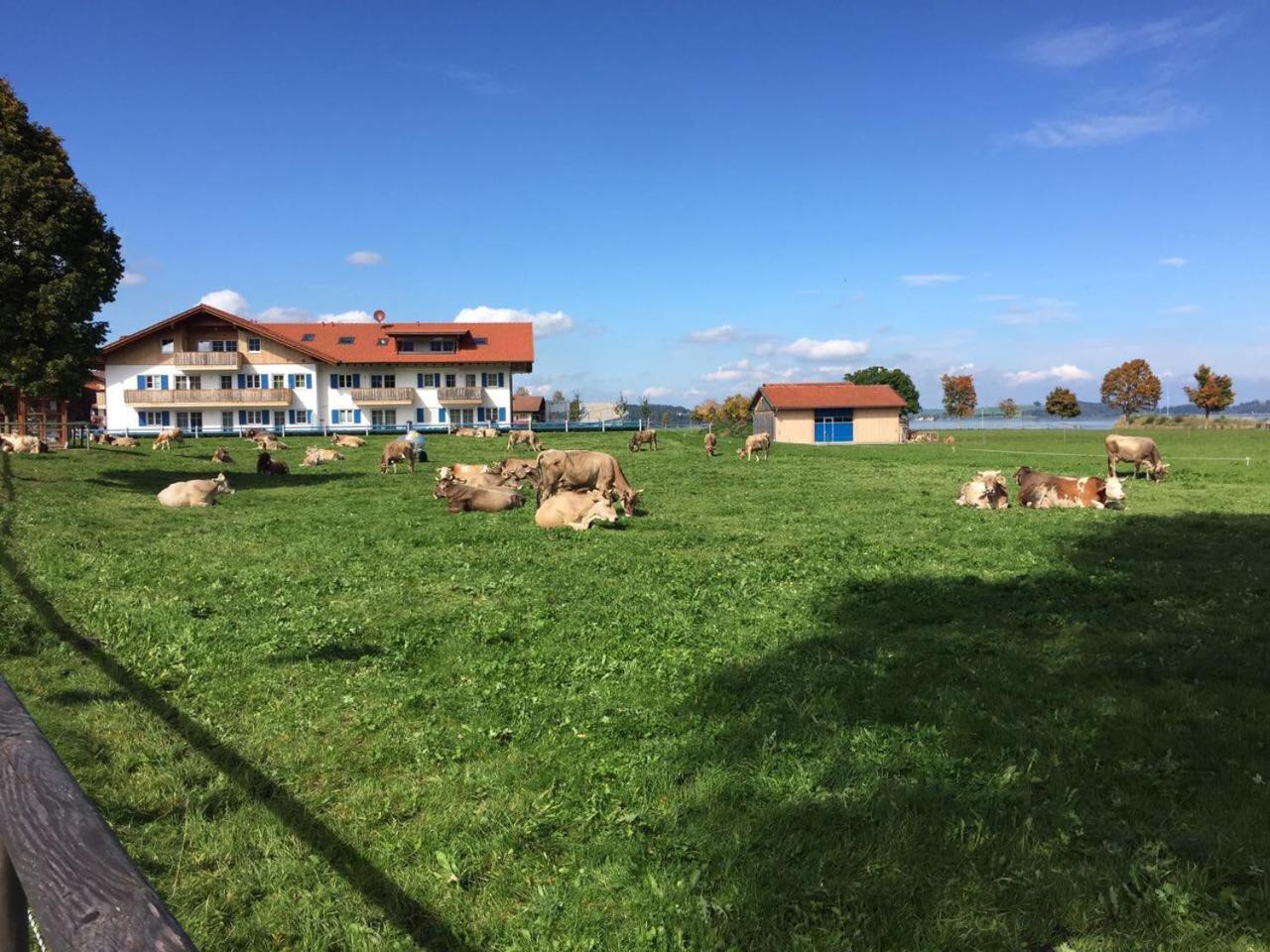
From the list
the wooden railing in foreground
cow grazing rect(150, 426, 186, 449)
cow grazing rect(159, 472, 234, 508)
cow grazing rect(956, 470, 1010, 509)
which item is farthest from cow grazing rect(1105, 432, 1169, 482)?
cow grazing rect(150, 426, 186, 449)

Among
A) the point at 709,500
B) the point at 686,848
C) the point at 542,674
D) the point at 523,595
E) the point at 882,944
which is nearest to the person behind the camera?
the point at 882,944

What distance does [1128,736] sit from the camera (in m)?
5.30

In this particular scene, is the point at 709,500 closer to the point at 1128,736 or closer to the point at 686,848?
the point at 1128,736

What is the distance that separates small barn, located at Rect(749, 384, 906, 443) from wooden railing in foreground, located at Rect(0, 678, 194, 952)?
65.6m

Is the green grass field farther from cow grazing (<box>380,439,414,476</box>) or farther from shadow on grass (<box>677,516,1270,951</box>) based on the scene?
cow grazing (<box>380,439,414,476</box>)

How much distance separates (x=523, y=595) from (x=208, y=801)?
5019mm

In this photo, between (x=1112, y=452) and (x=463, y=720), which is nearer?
(x=463, y=720)

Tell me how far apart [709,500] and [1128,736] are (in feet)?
49.0

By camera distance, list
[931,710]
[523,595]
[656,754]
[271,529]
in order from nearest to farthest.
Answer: [656,754]
[931,710]
[523,595]
[271,529]

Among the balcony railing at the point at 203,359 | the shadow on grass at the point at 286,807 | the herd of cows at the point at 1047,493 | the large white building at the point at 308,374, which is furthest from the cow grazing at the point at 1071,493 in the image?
the balcony railing at the point at 203,359

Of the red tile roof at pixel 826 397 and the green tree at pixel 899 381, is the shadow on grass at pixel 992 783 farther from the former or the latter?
the green tree at pixel 899 381

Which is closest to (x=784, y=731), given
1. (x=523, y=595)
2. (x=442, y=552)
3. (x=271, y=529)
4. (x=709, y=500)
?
(x=523, y=595)

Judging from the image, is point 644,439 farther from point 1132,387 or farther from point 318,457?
point 1132,387

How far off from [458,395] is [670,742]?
63510 millimetres
